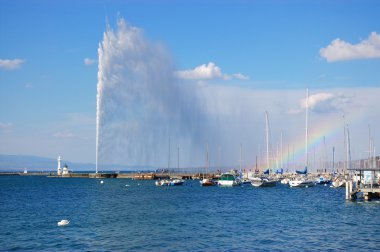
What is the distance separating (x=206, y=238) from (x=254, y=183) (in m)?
81.8

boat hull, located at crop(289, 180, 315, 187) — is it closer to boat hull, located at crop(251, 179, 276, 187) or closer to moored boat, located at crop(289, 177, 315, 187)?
moored boat, located at crop(289, 177, 315, 187)

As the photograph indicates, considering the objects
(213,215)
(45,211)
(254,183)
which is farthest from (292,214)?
(254,183)

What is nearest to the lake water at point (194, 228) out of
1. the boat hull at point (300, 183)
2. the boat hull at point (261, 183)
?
the boat hull at point (300, 183)

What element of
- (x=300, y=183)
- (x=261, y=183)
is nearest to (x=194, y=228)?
(x=261, y=183)

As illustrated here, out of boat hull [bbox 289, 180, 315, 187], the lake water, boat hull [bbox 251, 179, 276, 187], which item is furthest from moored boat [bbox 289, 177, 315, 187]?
the lake water

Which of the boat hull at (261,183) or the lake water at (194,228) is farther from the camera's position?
the boat hull at (261,183)

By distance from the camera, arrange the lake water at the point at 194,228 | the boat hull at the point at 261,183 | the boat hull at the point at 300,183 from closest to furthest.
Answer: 1. the lake water at the point at 194,228
2. the boat hull at the point at 300,183
3. the boat hull at the point at 261,183

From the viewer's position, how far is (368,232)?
4366 centimetres

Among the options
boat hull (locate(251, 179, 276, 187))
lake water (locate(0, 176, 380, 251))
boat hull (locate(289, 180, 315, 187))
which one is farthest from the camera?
boat hull (locate(251, 179, 276, 187))

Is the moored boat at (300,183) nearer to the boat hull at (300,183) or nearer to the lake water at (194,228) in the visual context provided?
the boat hull at (300,183)

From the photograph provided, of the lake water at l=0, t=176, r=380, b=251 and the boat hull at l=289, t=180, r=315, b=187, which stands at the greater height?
the boat hull at l=289, t=180, r=315, b=187

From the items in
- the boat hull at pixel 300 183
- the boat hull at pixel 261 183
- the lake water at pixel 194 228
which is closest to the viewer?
the lake water at pixel 194 228

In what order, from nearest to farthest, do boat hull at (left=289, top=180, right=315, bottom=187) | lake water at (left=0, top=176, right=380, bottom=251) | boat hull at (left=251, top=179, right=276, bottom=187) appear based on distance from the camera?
lake water at (left=0, top=176, right=380, bottom=251) < boat hull at (left=289, top=180, right=315, bottom=187) < boat hull at (left=251, top=179, right=276, bottom=187)

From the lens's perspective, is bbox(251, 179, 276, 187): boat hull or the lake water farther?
bbox(251, 179, 276, 187): boat hull
